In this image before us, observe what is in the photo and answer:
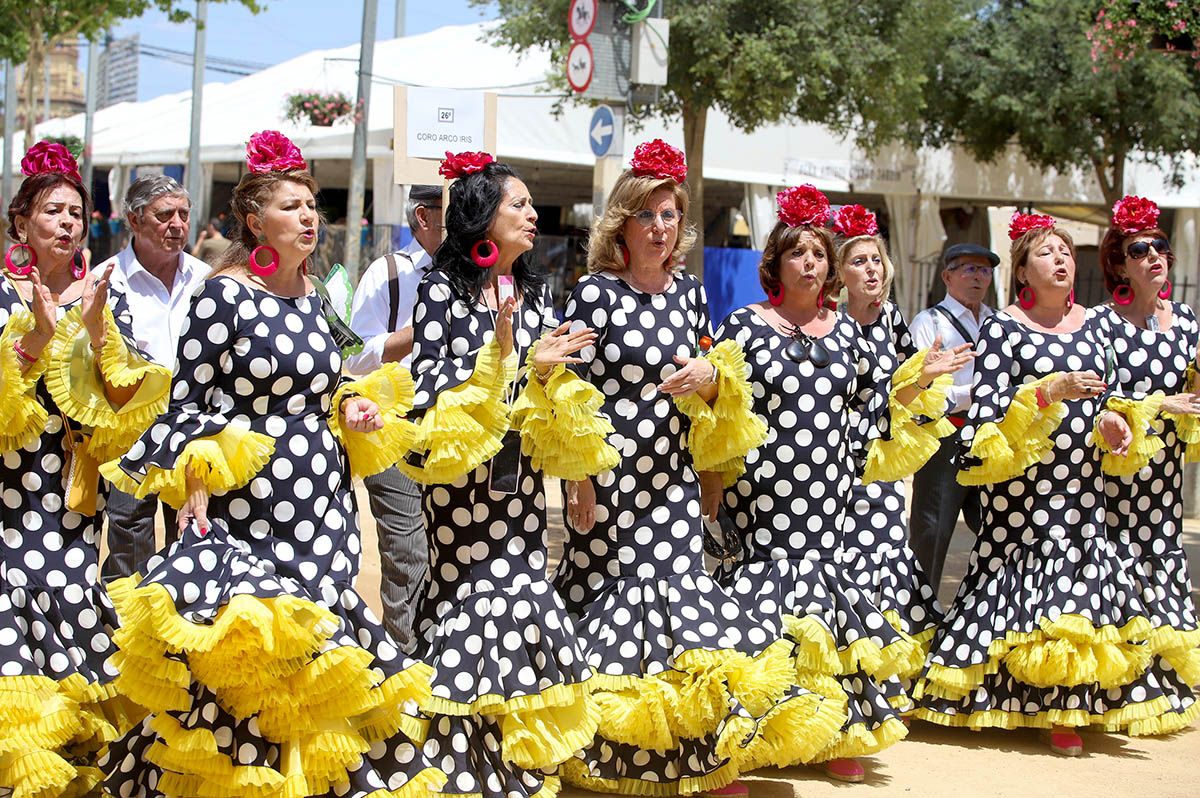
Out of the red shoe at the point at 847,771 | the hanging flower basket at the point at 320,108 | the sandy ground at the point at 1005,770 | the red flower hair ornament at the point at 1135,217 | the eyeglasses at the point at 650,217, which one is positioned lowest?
the sandy ground at the point at 1005,770

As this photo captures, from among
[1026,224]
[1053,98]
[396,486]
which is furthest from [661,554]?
[1053,98]

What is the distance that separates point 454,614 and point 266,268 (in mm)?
1259

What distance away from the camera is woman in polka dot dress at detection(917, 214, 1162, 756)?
19.0 ft

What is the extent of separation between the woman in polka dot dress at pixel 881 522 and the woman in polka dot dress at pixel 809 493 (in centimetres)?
20

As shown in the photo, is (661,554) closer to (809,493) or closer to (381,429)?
(809,493)

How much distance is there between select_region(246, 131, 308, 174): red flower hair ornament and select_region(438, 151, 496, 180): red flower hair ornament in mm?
575

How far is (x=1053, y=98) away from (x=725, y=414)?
64.3 ft

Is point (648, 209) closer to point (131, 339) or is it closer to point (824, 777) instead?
point (131, 339)

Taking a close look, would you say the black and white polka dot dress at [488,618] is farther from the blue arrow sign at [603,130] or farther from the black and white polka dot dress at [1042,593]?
the blue arrow sign at [603,130]

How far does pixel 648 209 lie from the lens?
5098 mm

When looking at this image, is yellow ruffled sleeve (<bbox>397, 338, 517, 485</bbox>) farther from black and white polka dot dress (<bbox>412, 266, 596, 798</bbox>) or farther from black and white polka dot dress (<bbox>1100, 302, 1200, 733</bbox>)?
black and white polka dot dress (<bbox>1100, 302, 1200, 733</bbox>)

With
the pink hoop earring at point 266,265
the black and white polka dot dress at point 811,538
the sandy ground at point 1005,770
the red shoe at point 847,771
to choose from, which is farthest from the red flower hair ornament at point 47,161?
the red shoe at point 847,771

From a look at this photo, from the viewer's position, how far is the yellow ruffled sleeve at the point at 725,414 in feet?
16.7

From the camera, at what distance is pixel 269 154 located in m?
4.47
